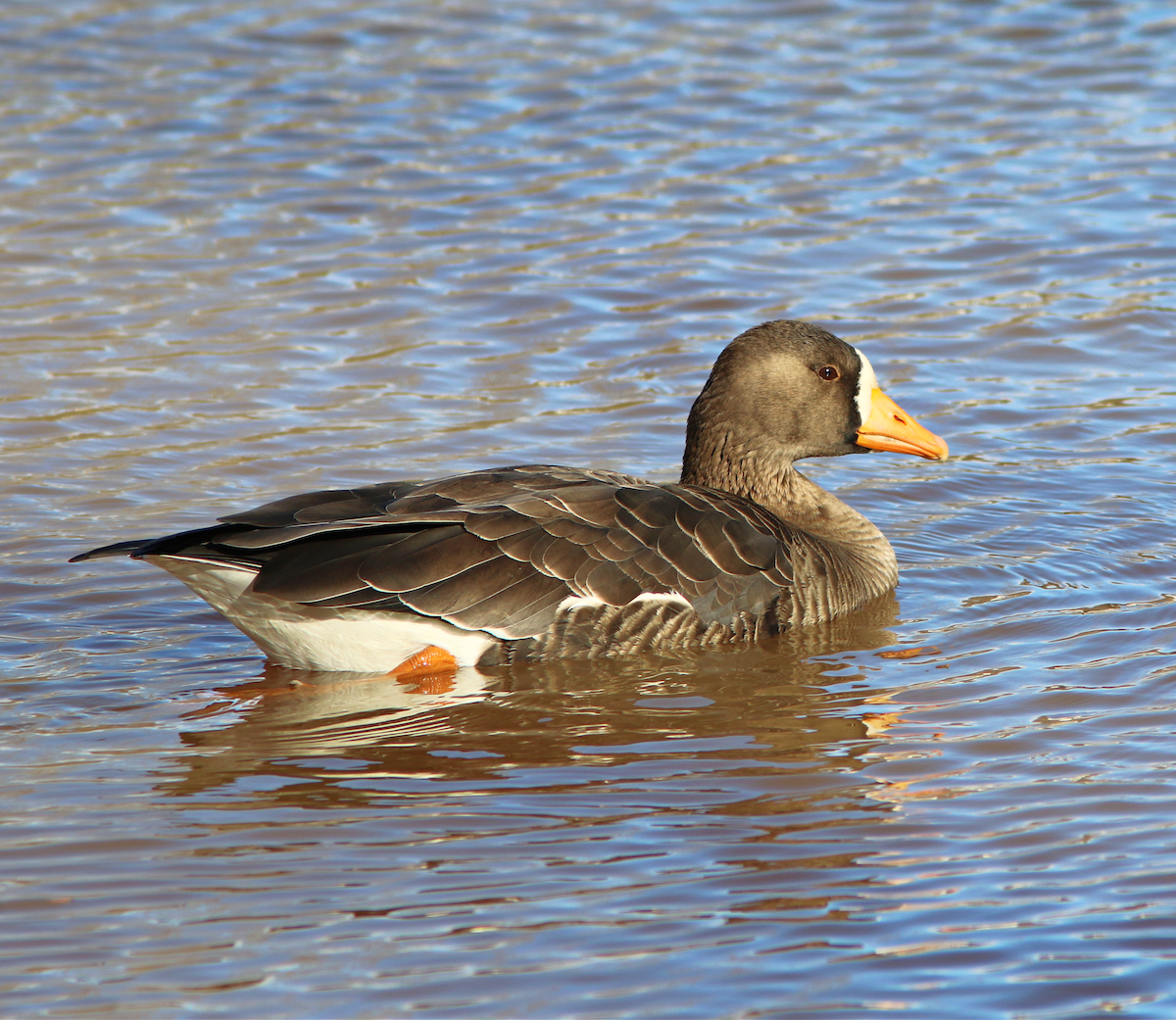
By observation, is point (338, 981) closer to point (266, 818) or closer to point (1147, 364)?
point (266, 818)

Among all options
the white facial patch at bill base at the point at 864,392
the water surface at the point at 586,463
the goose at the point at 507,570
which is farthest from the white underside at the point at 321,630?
the white facial patch at bill base at the point at 864,392

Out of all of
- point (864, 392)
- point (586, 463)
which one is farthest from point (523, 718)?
point (586, 463)

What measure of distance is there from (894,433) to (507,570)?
247 cm

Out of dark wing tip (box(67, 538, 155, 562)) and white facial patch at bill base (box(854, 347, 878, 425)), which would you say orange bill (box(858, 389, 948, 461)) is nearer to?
white facial patch at bill base (box(854, 347, 878, 425))

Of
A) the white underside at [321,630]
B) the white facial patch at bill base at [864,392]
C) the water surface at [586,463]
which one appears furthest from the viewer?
the white facial patch at bill base at [864,392]

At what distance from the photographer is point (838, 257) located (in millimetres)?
12812

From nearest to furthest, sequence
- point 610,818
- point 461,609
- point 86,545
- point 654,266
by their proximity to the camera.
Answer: point 610,818 < point 461,609 < point 86,545 < point 654,266

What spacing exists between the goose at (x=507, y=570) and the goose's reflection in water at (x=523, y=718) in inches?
5.2

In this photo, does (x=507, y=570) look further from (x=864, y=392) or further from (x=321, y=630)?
(x=864, y=392)

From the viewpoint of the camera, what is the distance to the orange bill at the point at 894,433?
8578 mm

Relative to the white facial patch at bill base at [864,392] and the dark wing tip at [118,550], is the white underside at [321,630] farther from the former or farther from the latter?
the white facial patch at bill base at [864,392]

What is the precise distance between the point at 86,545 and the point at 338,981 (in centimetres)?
431

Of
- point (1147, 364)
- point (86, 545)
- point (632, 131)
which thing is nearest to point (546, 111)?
point (632, 131)

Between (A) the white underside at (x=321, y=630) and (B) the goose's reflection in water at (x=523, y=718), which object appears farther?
(A) the white underside at (x=321, y=630)
